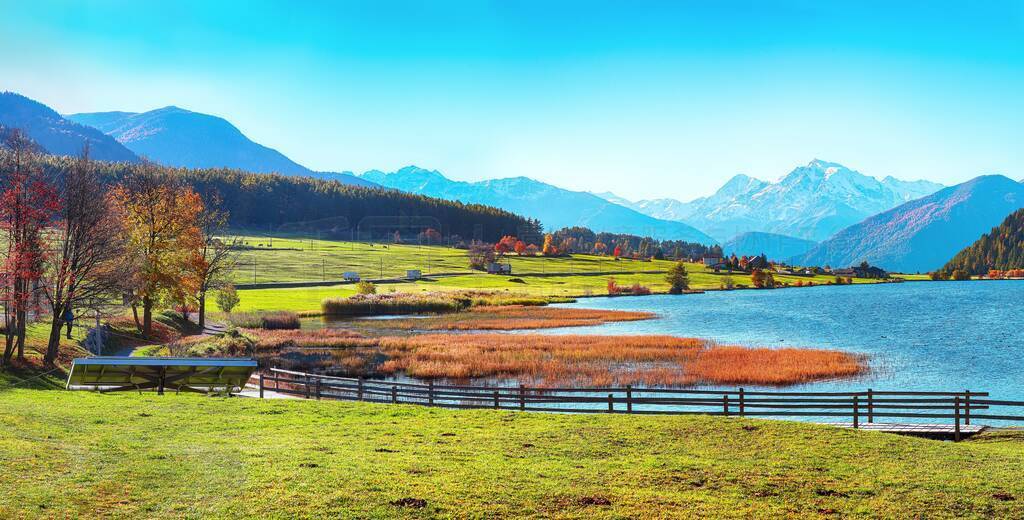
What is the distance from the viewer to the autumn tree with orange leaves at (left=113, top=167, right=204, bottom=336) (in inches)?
2549

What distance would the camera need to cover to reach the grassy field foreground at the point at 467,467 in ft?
56.4

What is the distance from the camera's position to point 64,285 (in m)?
44.9

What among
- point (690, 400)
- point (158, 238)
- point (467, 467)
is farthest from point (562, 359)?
point (467, 467)

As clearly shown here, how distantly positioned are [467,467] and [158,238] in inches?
2212

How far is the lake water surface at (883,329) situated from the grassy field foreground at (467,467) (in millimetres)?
26282

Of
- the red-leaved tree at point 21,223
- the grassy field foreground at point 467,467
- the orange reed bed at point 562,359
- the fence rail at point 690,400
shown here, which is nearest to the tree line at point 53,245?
the red-leaved tree at point 21,223

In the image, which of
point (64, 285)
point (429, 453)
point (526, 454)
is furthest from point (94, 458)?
point (64, 285)

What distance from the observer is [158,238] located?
6794 cm

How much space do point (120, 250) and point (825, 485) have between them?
146 ft

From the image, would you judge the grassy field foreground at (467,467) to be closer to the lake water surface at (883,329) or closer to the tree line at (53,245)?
the tree line at (53,245)

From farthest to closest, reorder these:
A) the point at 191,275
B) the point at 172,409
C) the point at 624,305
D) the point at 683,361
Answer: the point at 624,305, the point at 191,275, the point at 683,361, the point at 172,409

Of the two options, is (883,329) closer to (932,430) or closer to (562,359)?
(562,359)

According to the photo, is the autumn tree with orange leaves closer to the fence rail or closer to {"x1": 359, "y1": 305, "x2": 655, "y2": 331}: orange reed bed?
the fence rail

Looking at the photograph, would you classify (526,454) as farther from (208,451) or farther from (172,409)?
(172,409)
